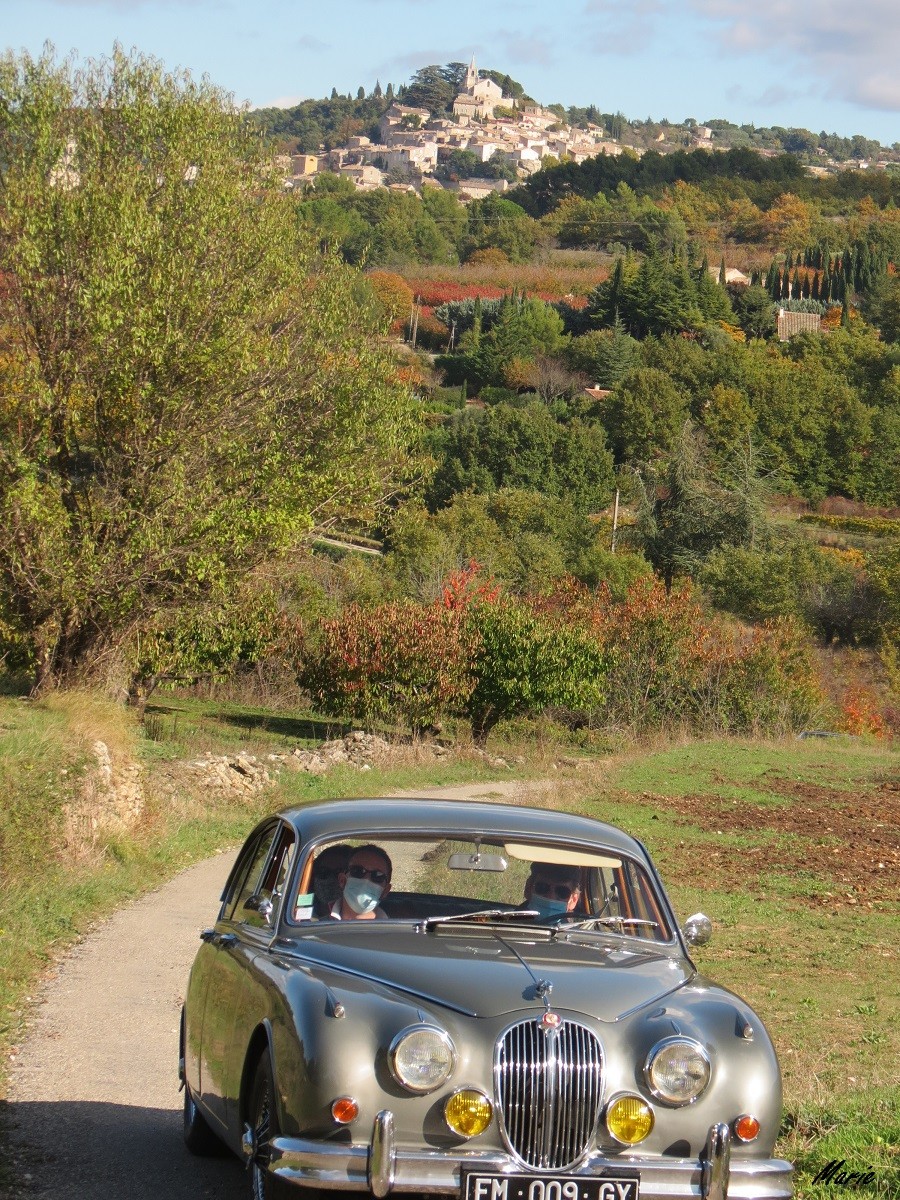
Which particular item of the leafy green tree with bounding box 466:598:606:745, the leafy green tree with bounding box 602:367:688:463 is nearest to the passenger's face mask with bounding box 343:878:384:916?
the leafy green tree with bounding box 466:598:606:745

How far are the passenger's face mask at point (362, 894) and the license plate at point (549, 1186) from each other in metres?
1.56

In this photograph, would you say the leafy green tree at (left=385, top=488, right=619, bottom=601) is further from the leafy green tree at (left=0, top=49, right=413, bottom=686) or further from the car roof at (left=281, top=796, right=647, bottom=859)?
the car roof at (left=281, top=796, right=647, bottom=859)

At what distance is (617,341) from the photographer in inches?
5256

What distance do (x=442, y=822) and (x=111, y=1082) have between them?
3.10 metres

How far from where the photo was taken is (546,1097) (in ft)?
16.6

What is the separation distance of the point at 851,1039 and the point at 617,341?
412 feet

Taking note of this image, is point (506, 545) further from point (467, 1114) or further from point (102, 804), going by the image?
point (467, 1114)

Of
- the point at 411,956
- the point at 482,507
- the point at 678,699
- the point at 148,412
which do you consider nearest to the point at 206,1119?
the point at 411,956

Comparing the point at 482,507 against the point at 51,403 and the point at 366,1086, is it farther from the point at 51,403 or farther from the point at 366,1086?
the point at 366,1086

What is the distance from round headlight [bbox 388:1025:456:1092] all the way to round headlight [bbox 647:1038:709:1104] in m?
0.69

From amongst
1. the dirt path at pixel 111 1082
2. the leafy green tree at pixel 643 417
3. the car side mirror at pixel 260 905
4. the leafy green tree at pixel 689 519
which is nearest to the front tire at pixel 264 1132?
the car side mirror at pixel 260 905

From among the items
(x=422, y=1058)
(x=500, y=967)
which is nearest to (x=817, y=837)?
(x=500, y=967)

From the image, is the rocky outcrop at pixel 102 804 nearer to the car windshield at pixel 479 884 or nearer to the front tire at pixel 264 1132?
the car windshield at pixel 479 884

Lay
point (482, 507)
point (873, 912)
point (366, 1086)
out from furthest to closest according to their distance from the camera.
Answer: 1. point (482, 507)
2. point (873, 912)
3. point (366, 1086)
